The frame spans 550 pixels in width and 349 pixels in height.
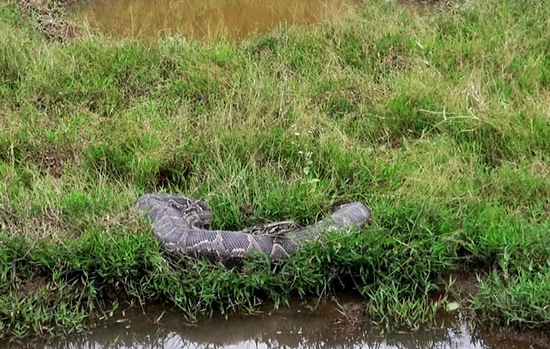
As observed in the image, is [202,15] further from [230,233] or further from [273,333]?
[273,333]

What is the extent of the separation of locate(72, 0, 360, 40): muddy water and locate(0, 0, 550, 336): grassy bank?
789mm

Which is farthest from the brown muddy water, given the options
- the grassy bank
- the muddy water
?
the muddy water

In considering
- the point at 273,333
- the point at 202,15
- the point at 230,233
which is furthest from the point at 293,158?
the point at 202,15

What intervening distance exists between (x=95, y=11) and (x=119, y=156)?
443 cm

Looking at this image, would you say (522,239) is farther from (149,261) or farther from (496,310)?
(149,261)

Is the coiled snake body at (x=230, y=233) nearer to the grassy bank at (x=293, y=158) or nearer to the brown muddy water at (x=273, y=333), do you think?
the grassy bank at (x=293, y=158)

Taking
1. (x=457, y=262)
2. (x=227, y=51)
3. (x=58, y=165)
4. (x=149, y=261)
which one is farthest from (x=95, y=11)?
(x=457, y=262)

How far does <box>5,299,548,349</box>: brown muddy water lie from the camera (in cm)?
426

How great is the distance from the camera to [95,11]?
938cm

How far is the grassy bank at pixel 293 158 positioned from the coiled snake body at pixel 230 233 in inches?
3.8

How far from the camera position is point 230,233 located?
4656mm

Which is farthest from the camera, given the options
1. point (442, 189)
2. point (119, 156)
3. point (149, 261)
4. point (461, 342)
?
point (119, 156)

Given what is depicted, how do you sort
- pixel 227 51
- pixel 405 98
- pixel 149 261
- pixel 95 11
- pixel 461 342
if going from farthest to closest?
1. pixel 95 11
2. pixel 227 51
3. pixel 405 98
4. pixel 149 261
5. pixel 461 342

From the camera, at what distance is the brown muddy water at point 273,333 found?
426 centimetres
